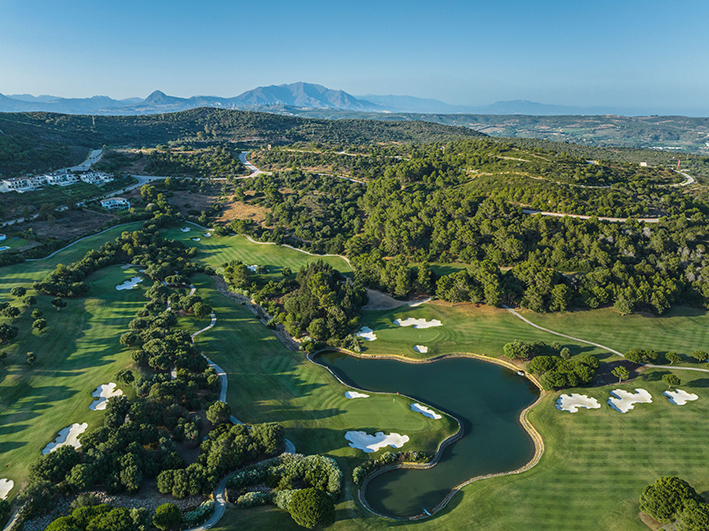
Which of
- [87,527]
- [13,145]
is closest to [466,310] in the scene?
[87,527]

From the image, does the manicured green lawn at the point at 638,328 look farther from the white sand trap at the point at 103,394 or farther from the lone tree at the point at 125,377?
the white sand trap at the point at 103,394

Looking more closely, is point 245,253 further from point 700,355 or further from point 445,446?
point 700,355

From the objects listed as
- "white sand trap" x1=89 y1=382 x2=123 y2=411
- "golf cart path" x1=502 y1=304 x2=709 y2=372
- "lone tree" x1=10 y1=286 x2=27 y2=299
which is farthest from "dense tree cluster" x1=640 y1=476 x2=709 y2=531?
"lone tree" x1=10 y1=286 x2=27 y2=299

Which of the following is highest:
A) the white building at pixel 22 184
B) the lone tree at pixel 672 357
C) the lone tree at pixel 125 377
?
the white building at pixel 22 184

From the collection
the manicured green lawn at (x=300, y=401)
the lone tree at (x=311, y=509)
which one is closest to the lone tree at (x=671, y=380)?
the manicured green lawn at (x=300, y=401)

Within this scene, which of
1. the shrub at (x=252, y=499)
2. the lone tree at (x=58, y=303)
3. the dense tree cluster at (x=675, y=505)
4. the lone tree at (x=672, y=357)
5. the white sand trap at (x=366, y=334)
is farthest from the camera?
the white sand trap at (x=366, y=334)

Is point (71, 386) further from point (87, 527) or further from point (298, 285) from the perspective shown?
point (298, 285)
